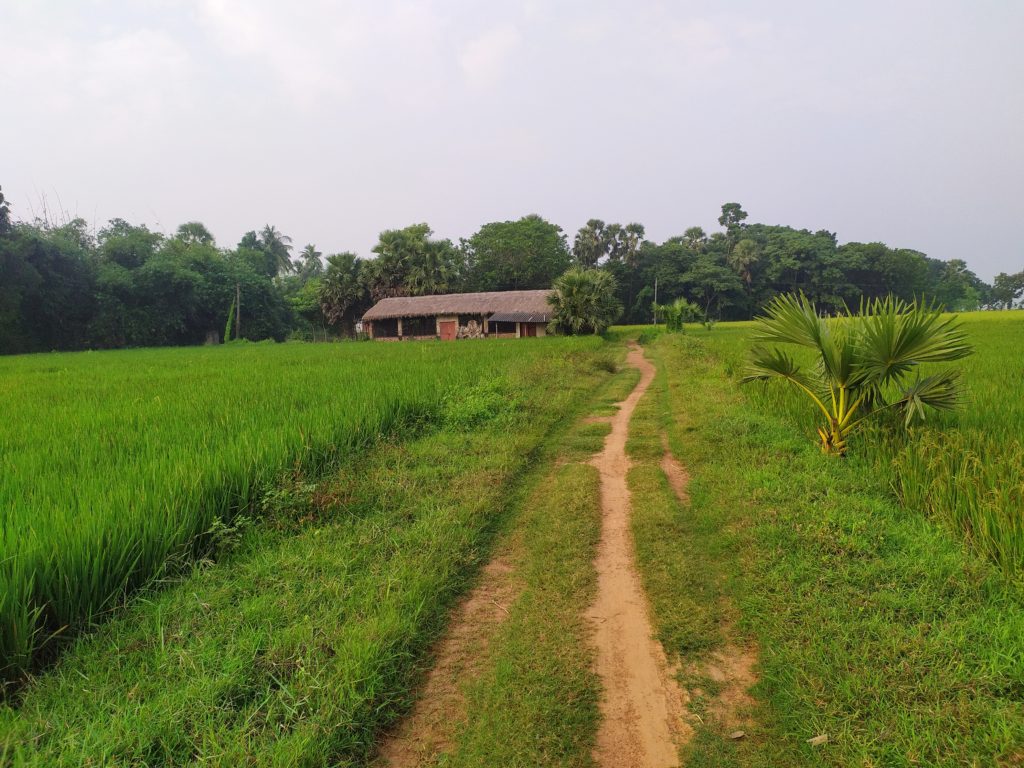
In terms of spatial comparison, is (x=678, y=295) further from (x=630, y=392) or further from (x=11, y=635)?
(x=11, y=635)

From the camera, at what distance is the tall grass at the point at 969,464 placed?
317cm

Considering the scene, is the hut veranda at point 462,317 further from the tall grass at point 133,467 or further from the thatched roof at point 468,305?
the tall grass at point 133,467

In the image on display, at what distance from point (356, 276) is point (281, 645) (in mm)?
45408

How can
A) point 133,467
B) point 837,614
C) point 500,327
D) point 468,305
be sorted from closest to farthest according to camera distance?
point 837,614
point 133,467
point 500,327
point 468,305

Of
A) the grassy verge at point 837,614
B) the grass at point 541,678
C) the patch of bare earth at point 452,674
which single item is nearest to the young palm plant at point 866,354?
the grassy verge at point 837,614

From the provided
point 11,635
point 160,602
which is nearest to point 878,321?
point 160,602

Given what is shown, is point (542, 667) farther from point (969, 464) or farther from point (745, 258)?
point (745, 258)

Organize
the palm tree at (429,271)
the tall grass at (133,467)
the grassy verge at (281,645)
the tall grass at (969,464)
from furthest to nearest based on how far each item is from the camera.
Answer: the palm tree at (429,271)
the tall grass at (969,464)
the tall grass at (133,467)
the grassy verge at (281,645)

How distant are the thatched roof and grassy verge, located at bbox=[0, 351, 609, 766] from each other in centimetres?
2844

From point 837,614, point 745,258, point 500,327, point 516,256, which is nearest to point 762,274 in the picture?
point 745,258

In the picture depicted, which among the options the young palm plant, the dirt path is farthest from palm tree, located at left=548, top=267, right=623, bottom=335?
the dirt path

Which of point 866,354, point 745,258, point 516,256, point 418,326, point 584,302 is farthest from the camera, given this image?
point 745,258

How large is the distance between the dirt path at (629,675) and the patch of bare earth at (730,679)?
165 millimetres

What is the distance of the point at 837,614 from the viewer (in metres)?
2.70
